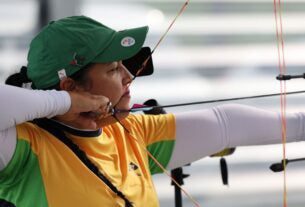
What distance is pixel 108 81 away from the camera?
111cm

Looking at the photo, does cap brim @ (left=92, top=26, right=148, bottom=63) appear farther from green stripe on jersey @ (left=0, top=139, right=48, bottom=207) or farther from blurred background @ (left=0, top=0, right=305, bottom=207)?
blurred background @ (left=0, top=0, right=305, bottom=207)

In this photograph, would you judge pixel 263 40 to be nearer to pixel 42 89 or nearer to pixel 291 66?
pixel 291 66

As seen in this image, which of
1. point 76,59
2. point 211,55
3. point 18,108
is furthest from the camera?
point 211,55

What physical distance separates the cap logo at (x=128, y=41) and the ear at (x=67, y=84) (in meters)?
0.13

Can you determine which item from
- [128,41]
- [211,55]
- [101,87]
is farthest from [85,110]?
[211,55]

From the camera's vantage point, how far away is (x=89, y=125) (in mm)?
1126

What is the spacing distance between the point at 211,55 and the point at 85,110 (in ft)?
3.11

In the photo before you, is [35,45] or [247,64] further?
[247,64]

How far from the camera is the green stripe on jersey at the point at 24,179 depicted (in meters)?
1.03

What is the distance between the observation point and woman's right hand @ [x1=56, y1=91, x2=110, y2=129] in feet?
3.44

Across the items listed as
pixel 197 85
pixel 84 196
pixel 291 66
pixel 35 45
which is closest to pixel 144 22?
pixel 197 85

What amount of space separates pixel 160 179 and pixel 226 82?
436mm

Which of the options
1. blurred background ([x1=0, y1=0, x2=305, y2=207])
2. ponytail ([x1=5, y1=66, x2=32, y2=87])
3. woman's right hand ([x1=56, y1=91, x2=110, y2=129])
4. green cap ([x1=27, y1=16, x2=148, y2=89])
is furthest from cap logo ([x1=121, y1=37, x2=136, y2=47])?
blurred background ([x1=0, y1=0, x2=305, y2=207])

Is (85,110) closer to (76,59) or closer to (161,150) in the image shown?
(76,59)
